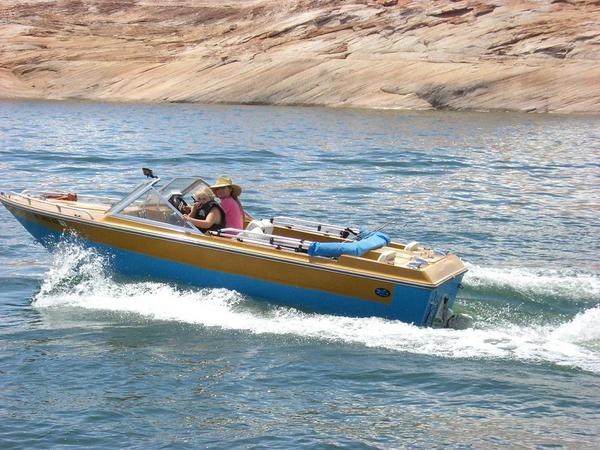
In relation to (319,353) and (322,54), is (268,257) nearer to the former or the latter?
(319,353)

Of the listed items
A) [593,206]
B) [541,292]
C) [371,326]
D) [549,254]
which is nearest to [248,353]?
[371,326]

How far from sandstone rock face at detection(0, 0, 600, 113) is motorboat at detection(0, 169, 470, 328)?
35.5 metres

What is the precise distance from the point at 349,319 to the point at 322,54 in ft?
144

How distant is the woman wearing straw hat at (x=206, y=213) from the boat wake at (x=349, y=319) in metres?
0.78

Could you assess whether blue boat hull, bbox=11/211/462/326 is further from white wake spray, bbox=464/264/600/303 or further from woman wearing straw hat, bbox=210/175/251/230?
white wake spray, bbox=464/264/600/303

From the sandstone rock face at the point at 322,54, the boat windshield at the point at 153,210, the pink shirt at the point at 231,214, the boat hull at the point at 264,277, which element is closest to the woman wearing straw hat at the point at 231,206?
the pink shirt at the point at 231,214

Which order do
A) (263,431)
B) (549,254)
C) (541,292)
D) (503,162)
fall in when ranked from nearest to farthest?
1. (263,431)
2. (541,292)
3. (549,254)
4. (503,162)

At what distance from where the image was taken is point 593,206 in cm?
2081

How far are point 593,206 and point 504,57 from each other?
29826mm

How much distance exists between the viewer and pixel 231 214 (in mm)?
12281

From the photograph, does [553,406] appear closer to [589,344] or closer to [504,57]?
[589,344]

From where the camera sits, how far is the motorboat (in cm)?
1106

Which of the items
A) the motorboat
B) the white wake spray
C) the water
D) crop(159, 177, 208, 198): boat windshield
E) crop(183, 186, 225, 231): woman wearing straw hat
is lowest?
the white wake spray

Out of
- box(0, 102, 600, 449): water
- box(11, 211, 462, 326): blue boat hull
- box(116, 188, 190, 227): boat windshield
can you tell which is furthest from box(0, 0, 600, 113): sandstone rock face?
box(11, 211, 462, 326): blue boat hull
